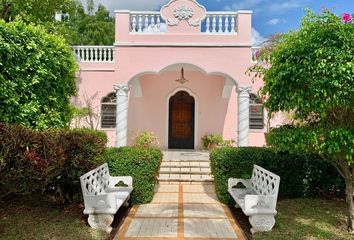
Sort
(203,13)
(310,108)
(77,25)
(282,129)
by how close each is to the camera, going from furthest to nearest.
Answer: (77,25), (203,13), (282,129), (310,108)

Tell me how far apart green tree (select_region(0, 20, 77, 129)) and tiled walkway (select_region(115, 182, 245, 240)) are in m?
2.56

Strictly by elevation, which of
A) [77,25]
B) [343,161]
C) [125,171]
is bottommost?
[125,171]

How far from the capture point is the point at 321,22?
15.6 ft

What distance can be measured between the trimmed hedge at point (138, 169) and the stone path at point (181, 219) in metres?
0.26

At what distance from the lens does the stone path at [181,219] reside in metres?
5.10

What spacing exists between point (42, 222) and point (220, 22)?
29.6 feet

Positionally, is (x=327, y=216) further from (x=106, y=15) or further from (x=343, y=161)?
(x=106, y=15)

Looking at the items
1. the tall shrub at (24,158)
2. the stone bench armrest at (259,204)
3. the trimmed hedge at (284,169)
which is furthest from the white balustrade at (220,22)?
the tall shrub at (24,158)

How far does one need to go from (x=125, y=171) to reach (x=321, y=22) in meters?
4.63

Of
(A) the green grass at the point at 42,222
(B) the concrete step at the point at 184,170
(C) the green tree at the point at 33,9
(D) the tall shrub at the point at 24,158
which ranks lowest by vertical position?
(A) the green grass at the point at 42,222

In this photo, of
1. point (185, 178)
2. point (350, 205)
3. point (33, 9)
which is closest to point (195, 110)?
point (185, 178)

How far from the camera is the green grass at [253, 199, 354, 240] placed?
5.05 m

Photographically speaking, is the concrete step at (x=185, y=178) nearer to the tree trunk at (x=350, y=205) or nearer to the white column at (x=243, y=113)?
the white column at (x=243, y=113)

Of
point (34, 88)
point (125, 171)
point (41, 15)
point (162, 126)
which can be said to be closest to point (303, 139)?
point (125, 171)
